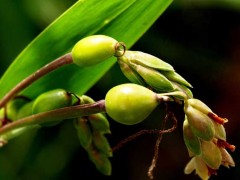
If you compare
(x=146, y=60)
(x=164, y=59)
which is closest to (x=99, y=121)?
(x=146, y=60)

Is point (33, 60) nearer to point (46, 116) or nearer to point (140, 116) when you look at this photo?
point (46, 116)

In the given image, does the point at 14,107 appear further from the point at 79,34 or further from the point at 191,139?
the point at 191,139

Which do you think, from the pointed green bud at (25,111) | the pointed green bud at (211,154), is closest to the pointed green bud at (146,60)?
the pointed green bud at (211,154)

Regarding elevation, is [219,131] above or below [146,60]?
below

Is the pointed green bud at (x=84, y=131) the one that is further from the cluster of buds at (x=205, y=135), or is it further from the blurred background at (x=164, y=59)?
the blurred background at (x=164, y=59)

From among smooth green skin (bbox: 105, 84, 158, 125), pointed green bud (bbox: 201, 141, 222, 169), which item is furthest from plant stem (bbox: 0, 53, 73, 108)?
pointed green bud (bbox: 201, 141, 222, 169)

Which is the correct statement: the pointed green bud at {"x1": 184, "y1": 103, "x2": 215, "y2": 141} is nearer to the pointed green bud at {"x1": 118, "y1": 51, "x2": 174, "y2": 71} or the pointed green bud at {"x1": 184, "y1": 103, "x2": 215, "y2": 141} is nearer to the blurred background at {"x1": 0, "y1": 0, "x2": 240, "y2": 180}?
the pointed green bud at {"x1": 118, "y1": 51, "x2": 174, "y2": 71}

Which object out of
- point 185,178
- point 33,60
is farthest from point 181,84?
point 185,178
